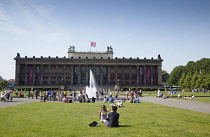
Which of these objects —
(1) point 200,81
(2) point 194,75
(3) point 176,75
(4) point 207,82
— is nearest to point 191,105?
(4) point 207,82

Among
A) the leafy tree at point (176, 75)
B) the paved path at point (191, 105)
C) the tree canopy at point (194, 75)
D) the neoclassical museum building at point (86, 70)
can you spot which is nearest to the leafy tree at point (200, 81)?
the tree canopy at point (194, 75)

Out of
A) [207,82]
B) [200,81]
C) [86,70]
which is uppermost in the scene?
[86,70]

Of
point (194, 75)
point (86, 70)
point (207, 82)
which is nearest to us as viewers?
point (207, 82)

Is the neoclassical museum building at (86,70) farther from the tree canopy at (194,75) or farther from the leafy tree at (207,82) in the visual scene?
the leafy tree at (207,82)

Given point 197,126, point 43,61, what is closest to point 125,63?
point 43,61

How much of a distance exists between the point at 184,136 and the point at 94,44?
299 ft

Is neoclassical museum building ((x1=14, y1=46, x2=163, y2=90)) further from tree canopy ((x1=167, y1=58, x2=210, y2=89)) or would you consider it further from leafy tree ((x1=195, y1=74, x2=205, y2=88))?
leafy tree ((x1=195, y1=74, x2=205, y2=88))

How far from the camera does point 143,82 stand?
11419 cm

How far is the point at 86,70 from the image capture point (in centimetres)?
11012

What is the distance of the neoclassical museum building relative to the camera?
107 metres

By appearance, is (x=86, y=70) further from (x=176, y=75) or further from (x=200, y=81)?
(x=176, y=75)

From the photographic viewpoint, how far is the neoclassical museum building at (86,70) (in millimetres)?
107188

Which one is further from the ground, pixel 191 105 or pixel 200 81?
pixel 200 81

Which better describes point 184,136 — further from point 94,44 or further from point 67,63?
point 67,63
